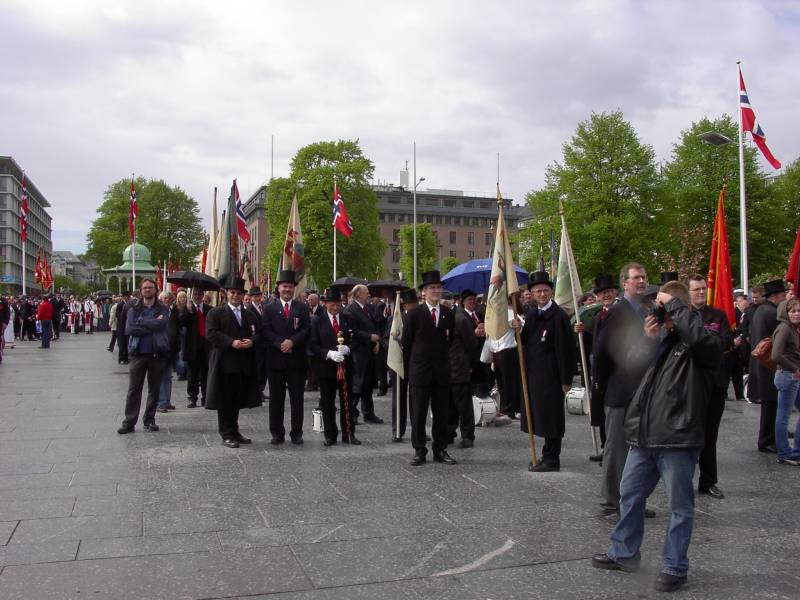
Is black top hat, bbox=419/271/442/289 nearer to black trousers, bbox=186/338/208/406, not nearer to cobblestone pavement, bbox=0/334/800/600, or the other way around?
cobblestone pavement, bbox=0/334/800/600

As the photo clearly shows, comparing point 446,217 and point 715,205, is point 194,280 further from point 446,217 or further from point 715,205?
point 446,217

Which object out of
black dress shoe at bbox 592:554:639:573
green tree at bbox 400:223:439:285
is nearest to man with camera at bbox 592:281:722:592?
black dress shoe at bbox 592:554:639:573

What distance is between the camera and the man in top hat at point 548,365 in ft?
27.1

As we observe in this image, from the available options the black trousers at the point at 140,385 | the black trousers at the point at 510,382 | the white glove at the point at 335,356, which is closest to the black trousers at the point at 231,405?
the white glove at the point at 335,356

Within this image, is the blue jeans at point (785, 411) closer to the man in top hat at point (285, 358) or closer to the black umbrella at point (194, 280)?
the man in top hat at point (285, 358)

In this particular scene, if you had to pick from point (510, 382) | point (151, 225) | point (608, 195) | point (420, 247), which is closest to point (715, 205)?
point (608, 195)

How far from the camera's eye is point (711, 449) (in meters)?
7.37

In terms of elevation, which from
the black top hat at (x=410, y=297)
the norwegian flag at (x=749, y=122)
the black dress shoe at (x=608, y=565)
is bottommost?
the black dress shoe at (x=608, y=565)

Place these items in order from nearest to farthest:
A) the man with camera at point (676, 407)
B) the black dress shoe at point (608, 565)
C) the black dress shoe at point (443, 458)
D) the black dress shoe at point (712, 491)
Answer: the man with camera at point (676, 407) < the black dress shoe at point (608, 565) < the black dress shoe at point (712, 491) < the black dress shoe at point (443, 458)

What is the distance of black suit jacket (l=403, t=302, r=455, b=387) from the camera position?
29.5 ft

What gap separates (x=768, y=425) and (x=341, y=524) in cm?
594

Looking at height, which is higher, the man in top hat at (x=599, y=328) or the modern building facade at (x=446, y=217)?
the modern building facade at (x=446, y=217)

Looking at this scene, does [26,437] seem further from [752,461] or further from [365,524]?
[752,461]

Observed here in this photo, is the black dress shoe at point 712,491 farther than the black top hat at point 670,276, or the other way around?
the black dress shoe at point 712,491
